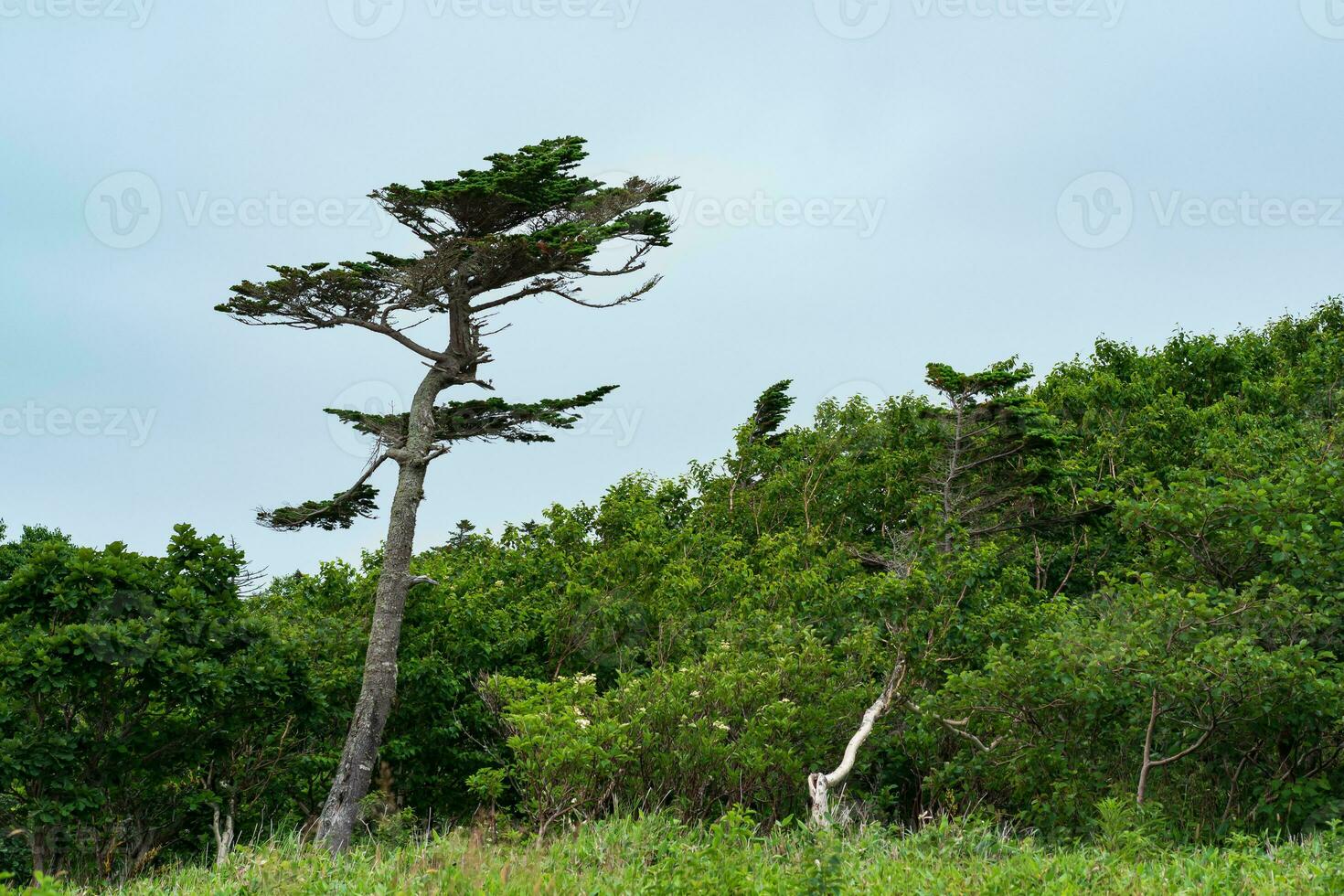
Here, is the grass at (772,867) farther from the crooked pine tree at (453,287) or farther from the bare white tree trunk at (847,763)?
the crooked pine tree at (453,287)

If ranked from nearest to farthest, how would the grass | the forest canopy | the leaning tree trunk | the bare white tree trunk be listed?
the grass, the bare white tree trunk, the forest canopy, the leaning tree trunk

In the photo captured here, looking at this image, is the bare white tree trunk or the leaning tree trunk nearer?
the bare white tree trunk

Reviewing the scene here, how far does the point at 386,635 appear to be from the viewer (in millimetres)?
18609

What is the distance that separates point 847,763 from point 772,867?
4384 mm

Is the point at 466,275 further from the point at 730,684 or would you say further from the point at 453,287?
the point at 730,684

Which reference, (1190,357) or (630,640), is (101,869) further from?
(1190,357)

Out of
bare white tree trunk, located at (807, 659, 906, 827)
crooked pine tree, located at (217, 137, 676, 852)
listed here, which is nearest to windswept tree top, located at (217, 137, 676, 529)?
crooked pine tree, located at (217, 137, 676, 852)

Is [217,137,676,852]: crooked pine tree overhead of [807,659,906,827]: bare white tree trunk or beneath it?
overhead

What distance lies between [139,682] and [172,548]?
200cm

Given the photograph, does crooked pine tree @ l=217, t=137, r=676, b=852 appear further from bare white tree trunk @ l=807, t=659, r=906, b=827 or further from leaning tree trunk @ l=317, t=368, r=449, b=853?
bare white tree trunk @ l=807, t=659, r=906, b=827

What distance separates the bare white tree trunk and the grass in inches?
25.7

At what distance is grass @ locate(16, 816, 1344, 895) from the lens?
25.7 ft

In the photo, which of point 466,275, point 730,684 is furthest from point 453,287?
point 730,684

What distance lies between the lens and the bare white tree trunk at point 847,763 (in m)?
10.9
